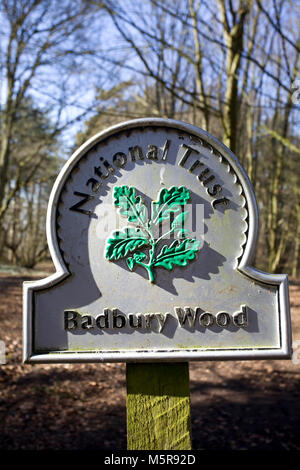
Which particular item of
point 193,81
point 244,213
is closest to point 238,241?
point 244,213

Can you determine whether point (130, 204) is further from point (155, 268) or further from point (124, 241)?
point (155, 268)

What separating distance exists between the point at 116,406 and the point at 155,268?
12.4ft

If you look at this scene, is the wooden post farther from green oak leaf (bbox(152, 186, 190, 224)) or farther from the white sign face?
green oak leaf (bbox(152, 186, 190, 224))

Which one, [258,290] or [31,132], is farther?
[31,132]

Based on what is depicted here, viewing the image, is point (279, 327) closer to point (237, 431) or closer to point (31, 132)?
point (237, 431)

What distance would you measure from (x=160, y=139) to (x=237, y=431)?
366cm

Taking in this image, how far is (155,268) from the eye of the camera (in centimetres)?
202

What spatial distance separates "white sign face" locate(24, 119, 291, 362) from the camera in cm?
200

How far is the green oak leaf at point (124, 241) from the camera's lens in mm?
2012

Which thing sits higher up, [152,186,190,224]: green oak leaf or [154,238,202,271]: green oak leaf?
[152,186,190,224]: green oak leaf

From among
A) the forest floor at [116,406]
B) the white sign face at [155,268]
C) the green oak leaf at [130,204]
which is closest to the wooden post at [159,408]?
the white sign face at [155,268]

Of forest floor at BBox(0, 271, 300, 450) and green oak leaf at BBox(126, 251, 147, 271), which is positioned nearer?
green oak leaf at BBox(126, 251, 147, 271)

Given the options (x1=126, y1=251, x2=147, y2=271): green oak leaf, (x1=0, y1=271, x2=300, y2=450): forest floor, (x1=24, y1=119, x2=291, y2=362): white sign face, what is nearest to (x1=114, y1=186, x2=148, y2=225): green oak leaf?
(x1=24, y1=119, x2=291, y2=362): white sign face

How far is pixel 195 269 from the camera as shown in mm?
2025
